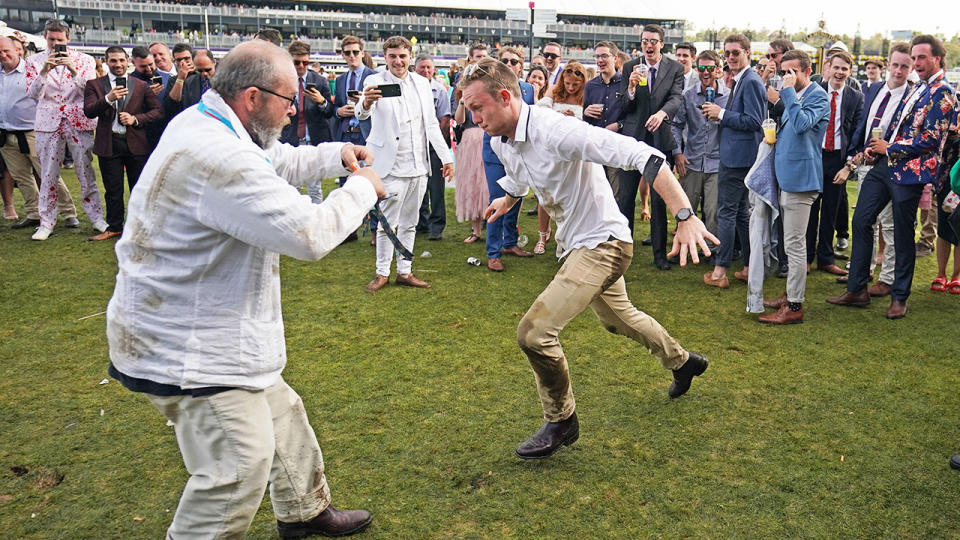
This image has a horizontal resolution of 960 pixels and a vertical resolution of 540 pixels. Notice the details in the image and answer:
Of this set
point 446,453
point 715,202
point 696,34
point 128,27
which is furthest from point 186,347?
point 696,34

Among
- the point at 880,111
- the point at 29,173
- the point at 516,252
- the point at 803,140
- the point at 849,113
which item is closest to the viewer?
the point at 803,140

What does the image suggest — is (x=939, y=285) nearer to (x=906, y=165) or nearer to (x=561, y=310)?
(x=906, y=165)

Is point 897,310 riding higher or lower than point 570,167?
lower

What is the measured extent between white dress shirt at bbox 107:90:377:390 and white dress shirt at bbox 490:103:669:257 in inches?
49.9

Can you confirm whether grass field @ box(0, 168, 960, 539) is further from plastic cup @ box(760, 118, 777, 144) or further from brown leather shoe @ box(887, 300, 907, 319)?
plastic cup @ box(760, 118, 777, 144)

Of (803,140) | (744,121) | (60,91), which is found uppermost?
(60,91)

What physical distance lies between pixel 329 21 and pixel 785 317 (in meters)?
65.4

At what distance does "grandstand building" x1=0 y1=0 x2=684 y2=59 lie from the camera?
58656 millimetres

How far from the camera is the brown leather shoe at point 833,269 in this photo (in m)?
7.54

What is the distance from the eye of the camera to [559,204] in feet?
12.8

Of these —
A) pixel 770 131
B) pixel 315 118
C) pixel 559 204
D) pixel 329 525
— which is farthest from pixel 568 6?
pixel 329 525

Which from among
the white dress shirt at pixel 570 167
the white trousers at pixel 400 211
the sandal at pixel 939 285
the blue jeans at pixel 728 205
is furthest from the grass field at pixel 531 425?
the white dress shirt at pixel 570 167

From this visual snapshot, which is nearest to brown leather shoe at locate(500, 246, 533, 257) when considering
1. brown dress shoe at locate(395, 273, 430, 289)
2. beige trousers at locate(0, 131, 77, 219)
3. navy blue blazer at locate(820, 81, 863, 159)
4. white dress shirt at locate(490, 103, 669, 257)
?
brown dress shoe at locate(395, 273, 430, 289)

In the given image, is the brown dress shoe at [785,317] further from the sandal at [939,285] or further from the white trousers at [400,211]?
the white trousers at [400,211]
